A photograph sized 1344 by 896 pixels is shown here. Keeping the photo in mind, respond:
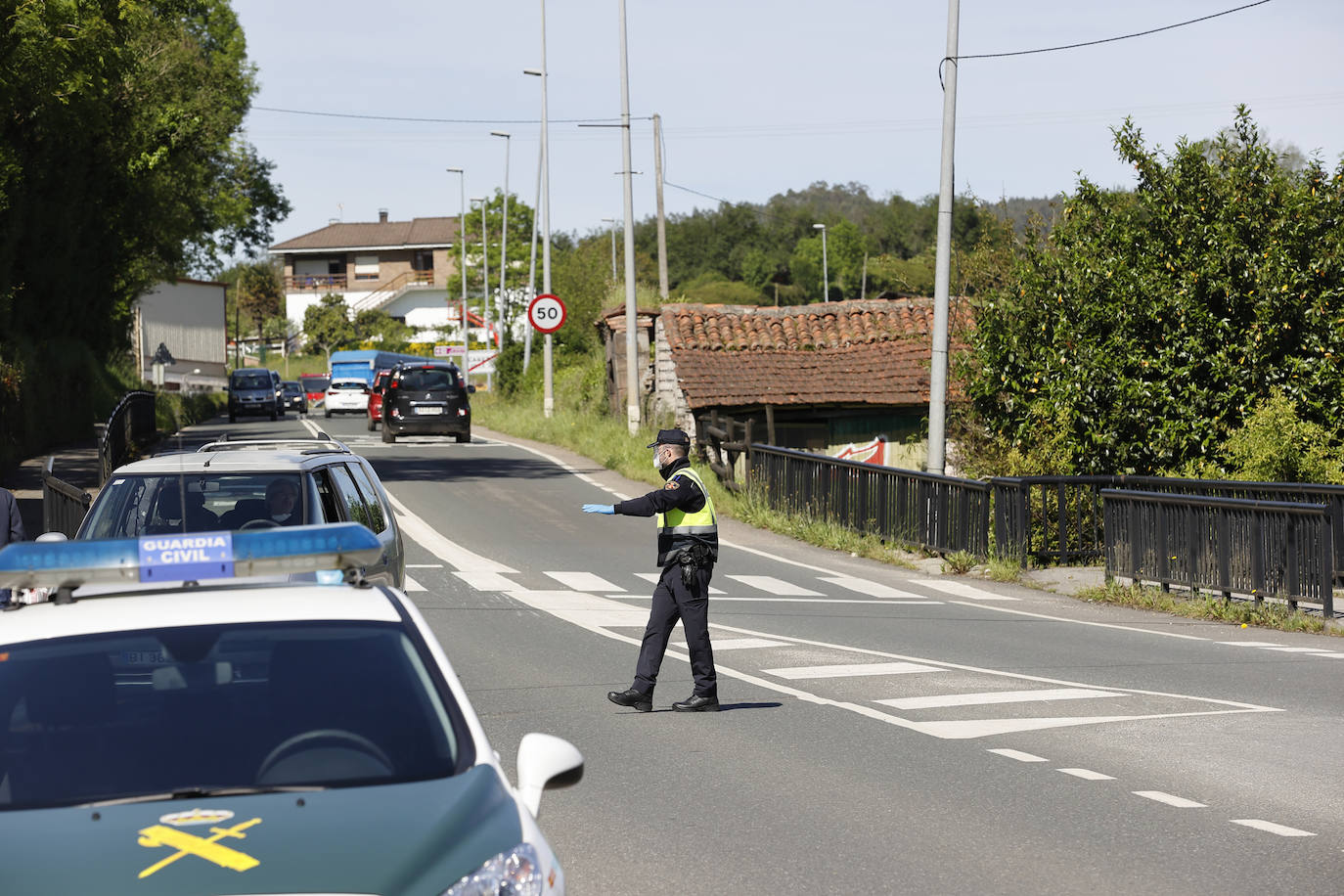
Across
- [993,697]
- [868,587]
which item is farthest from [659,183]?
[993,697]

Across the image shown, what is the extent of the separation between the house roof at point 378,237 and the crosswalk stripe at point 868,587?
340ft

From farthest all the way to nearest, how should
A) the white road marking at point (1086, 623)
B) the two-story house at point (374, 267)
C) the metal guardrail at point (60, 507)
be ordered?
the two-story house at point (374, 267), the metal guardrail at point (60, 507), the white road marking at point (1086, 623)

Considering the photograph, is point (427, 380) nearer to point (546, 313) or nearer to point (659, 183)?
point (546, 313)

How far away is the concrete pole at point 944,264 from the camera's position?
69.5 ft

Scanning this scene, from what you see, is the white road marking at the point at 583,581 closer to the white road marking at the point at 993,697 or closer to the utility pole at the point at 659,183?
the white road marking at the point at 993,697

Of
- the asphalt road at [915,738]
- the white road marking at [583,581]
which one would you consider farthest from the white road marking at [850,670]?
the white road marking at [583,581]

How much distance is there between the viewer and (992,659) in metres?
12.8

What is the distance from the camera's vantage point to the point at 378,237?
125 m

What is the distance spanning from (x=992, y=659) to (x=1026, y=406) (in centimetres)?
1146

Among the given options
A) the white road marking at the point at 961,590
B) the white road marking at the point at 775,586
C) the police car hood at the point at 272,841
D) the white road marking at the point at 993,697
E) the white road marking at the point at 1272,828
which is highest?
the police car hood at the point at 272,841

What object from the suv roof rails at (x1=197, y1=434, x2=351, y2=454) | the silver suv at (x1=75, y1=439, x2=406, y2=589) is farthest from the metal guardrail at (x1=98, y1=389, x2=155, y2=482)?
the silver suv at (x1=75, y1=439, x2=406, y2=589)

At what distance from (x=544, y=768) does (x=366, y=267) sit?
402 feet

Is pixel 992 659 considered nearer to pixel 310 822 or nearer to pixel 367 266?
pixel 310 822

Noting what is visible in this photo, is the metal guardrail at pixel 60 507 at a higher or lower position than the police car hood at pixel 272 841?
lower
